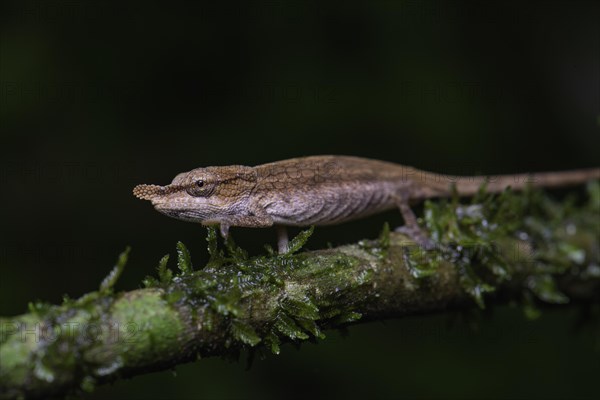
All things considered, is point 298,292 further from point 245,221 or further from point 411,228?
point 411,228

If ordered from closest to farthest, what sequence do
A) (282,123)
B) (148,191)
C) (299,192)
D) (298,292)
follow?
1. (298,292)
2. (148,191)
3. (299,192)
4. (282,123)

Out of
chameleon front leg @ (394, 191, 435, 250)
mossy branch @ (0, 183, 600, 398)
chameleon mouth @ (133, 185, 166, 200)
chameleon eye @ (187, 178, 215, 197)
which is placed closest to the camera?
mossy branch @ (0, 183, 600, 398)

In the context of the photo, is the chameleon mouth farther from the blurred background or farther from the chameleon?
the blurred background

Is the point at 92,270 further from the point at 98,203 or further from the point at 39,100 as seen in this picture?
the point at 39,100

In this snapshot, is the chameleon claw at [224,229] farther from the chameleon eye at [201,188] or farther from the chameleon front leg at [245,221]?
the chameleon eye at [201,188]

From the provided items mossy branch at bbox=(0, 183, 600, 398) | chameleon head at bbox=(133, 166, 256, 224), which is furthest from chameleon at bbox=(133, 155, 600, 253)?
mossy branch at bbox=(0, 183, 600, 398)

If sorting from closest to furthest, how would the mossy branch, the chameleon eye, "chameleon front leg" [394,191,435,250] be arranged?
1. the mossy branch
2. the chameleon eye
3. "chameleon front leg" [394,191,435,250]

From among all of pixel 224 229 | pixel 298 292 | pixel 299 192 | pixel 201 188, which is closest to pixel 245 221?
pixel 224 229
